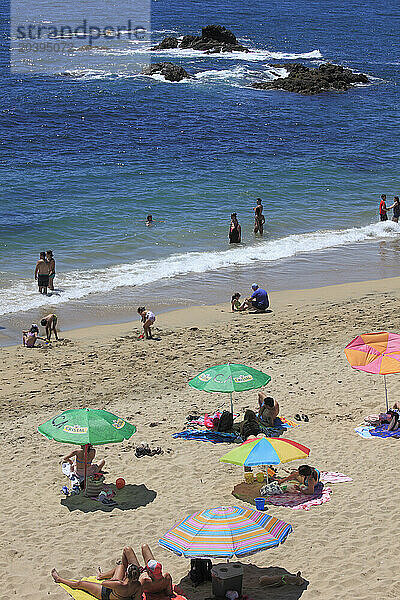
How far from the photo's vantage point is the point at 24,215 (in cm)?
2742

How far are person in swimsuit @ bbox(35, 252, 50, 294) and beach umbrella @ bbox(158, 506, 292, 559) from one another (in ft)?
41.2

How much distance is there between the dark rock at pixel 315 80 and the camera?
4850 centimetres

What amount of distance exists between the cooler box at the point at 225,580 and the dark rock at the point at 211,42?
2210 inches

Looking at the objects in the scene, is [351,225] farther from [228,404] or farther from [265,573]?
[265,573]

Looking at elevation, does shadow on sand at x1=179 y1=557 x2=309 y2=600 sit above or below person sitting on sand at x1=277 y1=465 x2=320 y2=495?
below

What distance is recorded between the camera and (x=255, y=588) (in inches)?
338

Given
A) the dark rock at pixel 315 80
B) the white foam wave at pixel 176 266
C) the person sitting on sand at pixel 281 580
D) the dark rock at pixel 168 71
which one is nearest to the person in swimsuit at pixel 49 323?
the white foam wave at pixel 176 266

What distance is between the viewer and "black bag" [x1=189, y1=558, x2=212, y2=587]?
28.7ft

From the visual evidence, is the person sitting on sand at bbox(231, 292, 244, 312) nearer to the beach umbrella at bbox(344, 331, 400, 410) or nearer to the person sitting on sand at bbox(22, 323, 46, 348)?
the person sitting on sand at bbox(22, 323, 46, 348)

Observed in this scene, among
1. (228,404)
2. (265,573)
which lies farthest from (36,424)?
(265,573)

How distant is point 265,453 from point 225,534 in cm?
206

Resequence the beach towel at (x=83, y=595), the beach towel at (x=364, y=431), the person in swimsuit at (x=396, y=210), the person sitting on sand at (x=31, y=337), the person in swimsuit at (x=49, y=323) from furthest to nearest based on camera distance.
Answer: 1. the person in swimsuit at (x=396, y=210)
2. the person in swimsuit at (x=49, y=323)
3. the person sitting on sand at (x=31, y=337)
4. the beach towel at (x=364, y=431)
5. the beach towel at (x=83, y=595)

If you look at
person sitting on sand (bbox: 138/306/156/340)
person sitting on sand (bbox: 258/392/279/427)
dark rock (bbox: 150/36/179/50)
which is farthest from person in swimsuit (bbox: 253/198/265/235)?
dark rock (bbox: 150/36/179/50)

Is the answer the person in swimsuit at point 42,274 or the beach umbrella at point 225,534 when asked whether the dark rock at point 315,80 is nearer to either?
the person in swimsuit at point 42,274
